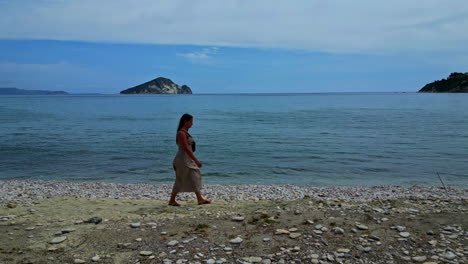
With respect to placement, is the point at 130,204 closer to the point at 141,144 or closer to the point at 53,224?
the point at 53,224

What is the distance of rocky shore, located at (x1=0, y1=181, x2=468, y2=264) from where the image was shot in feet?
20.2

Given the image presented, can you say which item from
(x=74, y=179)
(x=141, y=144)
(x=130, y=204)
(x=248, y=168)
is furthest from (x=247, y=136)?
(x=130, y=204)

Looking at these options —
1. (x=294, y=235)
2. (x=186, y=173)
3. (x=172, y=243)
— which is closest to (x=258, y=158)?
(x=186, y=173)

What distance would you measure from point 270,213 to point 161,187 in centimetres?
835

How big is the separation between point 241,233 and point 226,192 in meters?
6.93

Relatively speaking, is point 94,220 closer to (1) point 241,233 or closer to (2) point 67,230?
(2) point 67,230

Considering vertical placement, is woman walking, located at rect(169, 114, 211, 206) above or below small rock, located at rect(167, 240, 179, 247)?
above

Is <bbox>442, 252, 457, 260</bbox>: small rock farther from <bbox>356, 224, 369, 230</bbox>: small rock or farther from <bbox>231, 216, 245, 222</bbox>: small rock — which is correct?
<bbox>231, 216, 245, 222</bbox>: small rock

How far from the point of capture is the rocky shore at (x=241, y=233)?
20.2ft

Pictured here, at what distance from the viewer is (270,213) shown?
26.8 ft

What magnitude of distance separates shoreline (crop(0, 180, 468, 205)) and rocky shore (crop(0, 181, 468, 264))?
280cm

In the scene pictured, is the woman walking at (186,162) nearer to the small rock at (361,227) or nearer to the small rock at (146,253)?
the small rock at (146,253)

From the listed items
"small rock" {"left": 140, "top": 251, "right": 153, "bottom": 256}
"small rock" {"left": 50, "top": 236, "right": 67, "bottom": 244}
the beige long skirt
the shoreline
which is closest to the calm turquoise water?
the shoreline

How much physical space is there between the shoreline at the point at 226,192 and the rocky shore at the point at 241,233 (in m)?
2.80
